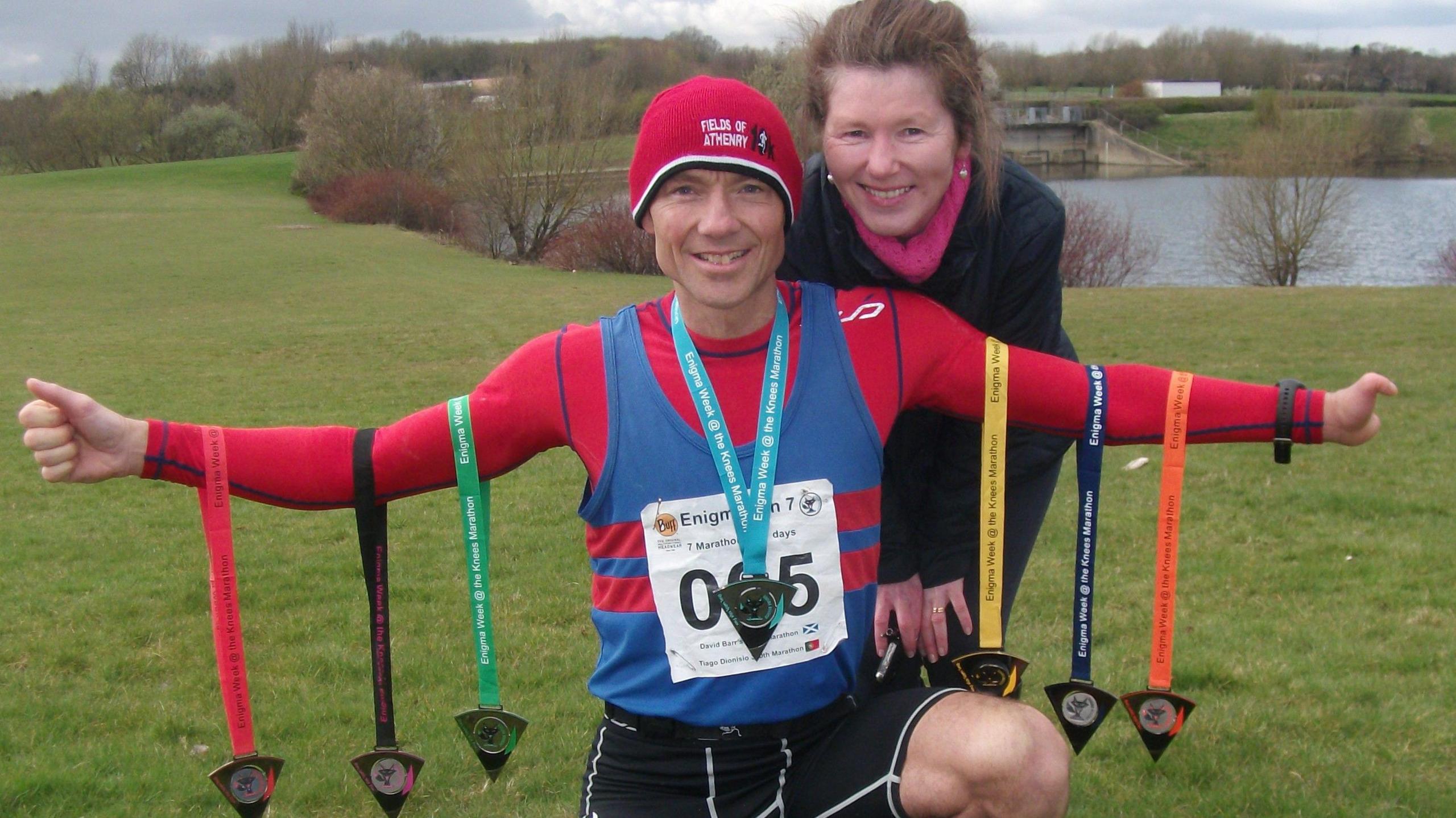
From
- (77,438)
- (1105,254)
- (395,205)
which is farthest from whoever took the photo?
(395,205)

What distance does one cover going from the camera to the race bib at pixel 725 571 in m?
2.64

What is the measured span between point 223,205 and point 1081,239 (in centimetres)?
3803

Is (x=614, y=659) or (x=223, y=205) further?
(x=223, y=205)

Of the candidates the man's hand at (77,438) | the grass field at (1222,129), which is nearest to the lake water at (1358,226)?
the grass field at (1222,129)

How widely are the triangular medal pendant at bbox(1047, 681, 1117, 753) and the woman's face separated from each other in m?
1.19

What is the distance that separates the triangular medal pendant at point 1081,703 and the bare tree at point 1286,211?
113ft

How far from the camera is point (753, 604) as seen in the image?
262cm

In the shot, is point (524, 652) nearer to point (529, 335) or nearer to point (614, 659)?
point (614, 659)

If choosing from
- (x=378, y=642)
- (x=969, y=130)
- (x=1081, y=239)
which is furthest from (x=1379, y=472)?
(x=1081, y=239)

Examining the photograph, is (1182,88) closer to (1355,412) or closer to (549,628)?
(549,628)

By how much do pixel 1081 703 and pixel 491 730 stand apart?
1452mm

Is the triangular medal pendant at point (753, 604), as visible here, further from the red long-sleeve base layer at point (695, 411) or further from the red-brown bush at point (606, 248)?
the red-brown bush at point (606, 248)

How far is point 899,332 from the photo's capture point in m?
2.83

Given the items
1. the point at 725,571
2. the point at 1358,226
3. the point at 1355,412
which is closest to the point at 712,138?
the point at 725,571
